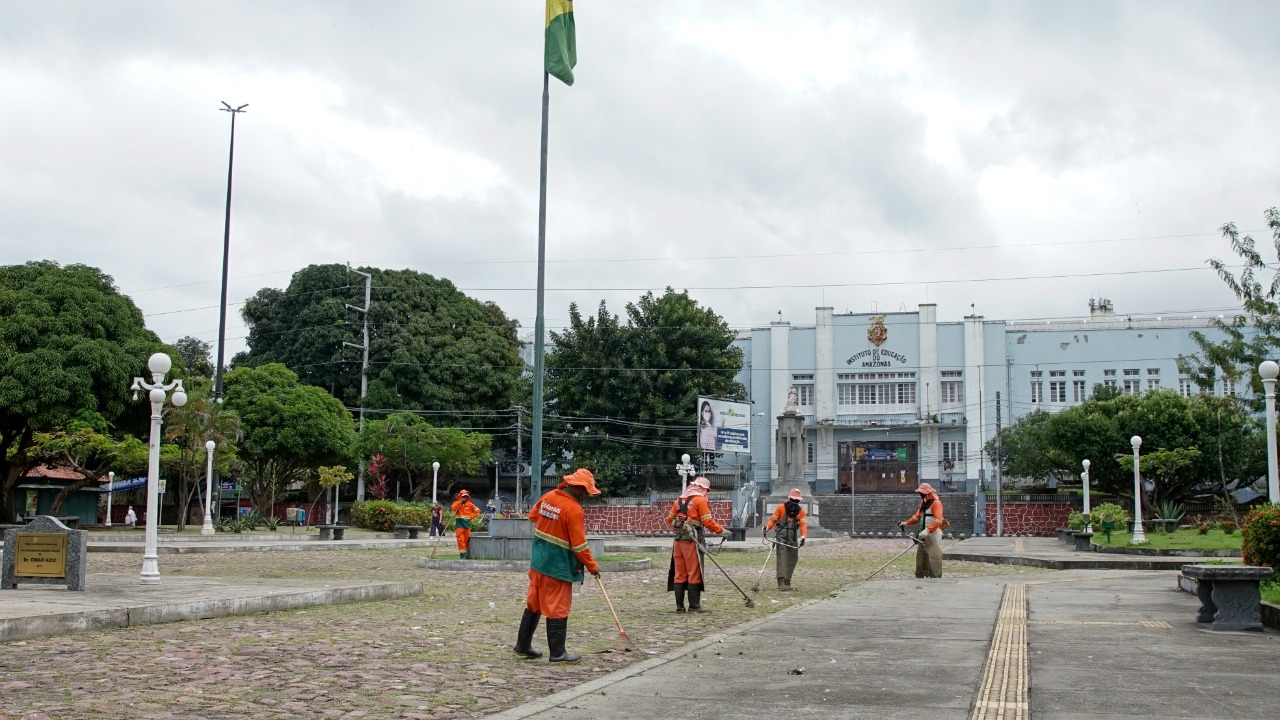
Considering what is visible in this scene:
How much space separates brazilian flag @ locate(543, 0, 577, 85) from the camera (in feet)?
77.0

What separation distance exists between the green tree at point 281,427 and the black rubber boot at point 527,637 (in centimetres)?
3494

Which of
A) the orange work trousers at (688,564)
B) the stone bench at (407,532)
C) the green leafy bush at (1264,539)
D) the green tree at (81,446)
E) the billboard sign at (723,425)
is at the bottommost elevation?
the stone bench at (407,532)

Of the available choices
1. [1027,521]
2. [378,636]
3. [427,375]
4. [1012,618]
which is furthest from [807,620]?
[427,375]

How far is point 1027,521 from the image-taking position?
4897 cm

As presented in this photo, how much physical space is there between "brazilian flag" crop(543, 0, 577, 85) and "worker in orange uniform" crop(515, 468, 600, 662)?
640 inches

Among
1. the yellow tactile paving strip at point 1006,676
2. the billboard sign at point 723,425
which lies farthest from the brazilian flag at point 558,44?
the billboard sign at point 723,425

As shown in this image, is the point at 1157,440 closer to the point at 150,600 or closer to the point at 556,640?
the point at 150,600

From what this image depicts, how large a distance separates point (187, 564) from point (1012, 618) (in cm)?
1650

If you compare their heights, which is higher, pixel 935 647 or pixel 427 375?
pixel 427 375

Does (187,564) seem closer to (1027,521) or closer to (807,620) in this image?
(807,620)

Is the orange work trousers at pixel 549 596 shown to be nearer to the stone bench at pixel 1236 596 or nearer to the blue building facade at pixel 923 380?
the stone bench at pixel 1236 596

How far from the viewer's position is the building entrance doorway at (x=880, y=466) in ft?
195

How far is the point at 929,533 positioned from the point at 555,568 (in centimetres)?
1096

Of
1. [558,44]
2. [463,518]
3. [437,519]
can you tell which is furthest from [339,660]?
[437,519]
